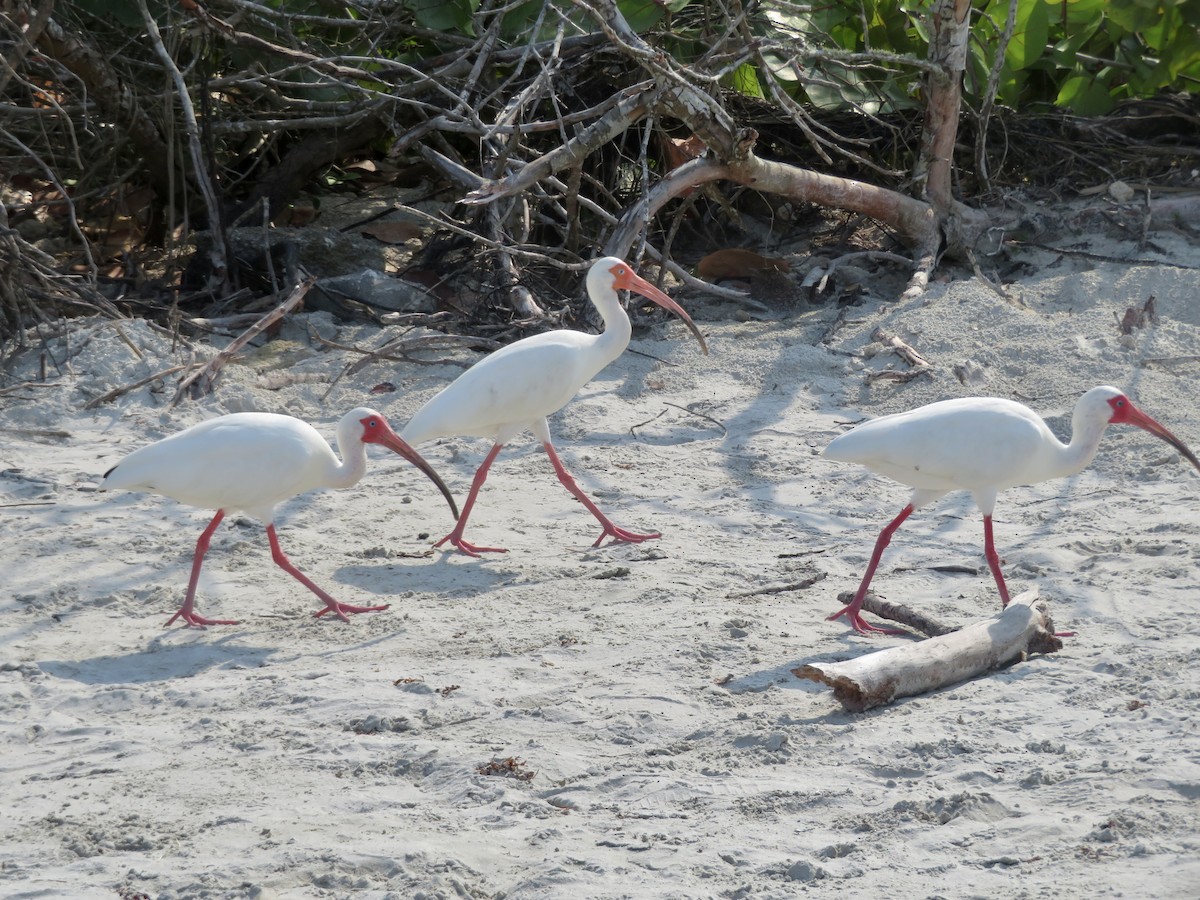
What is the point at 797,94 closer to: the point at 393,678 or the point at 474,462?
the point at 474,462

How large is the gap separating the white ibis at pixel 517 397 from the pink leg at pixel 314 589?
784mm

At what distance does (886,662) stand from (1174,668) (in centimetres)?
91

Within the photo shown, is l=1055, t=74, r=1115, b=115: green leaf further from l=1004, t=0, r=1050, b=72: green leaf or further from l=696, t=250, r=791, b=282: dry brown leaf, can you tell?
l=696, t=250, r=791, b=282: dry brown leaf

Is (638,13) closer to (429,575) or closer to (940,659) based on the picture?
(429,575)

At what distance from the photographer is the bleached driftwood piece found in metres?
4.04

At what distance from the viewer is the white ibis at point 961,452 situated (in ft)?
16.2

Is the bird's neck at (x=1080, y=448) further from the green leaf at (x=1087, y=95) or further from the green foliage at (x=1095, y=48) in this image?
the green leaf at (x=1087, y=95)

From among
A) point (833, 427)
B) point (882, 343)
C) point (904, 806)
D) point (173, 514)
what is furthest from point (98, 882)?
point (882, 343)

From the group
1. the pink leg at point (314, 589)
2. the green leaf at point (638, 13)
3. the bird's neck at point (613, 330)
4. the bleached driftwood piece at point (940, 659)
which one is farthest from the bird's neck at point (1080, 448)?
Answer: the green leaf at point (638, 13)

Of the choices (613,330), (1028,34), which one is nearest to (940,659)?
(613,330)

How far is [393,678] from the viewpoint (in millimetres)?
4445

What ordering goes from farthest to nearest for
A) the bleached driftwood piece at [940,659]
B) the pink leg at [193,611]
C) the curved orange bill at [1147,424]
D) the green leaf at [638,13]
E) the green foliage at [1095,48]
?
1. the green foliage at [1095,48]
2. the green leaf at [638,13]
3. the curved orange bill at [1147,424]
4. the pink leg at [193,611]
5. the bleached driftwood piece at [940,659]

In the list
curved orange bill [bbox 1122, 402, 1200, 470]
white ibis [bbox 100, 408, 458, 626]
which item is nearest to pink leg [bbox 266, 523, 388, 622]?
white ibis [bbox 100, 408, 458, 626]

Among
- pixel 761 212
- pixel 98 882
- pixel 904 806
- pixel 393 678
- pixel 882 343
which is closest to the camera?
pixel 98 882
